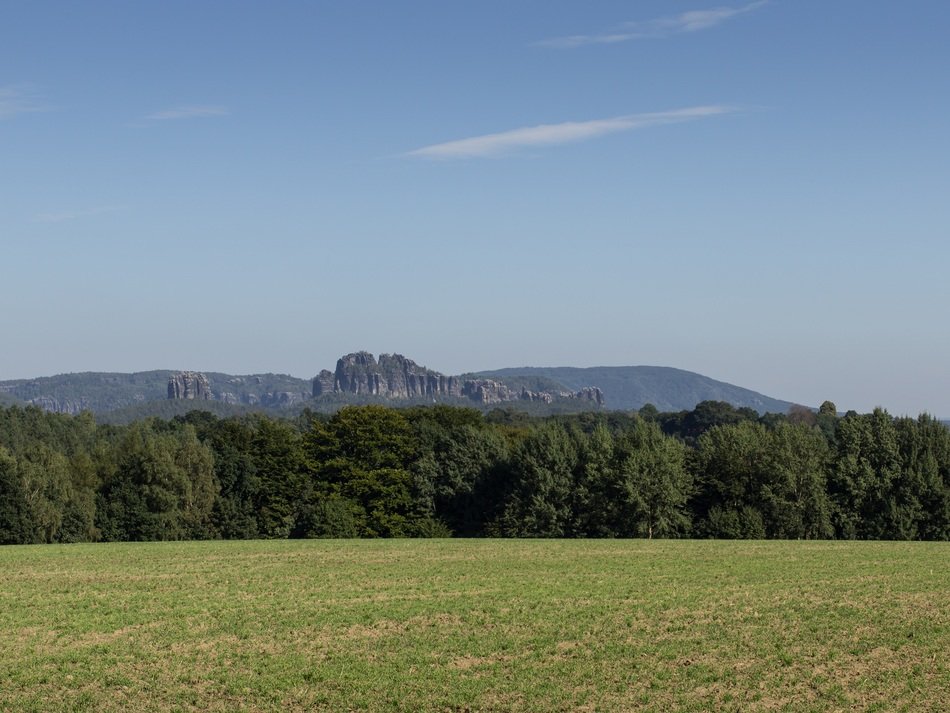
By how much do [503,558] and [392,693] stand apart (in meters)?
34.8

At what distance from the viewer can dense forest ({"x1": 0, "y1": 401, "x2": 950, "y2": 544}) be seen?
83.8 metres

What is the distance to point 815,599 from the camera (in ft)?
128

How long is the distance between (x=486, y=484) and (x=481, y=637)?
2472 inches

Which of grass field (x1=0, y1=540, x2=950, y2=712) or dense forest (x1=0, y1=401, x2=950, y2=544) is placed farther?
dense forest (x1=0, y1=401, x2=950, y2=544)

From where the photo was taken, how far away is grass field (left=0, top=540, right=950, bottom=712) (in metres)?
24.5

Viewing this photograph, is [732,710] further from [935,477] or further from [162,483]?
[162,483]

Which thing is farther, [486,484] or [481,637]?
[486,484]

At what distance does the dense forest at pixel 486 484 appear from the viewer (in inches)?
3297

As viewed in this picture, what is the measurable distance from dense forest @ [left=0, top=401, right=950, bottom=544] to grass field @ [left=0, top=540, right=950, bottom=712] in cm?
3038

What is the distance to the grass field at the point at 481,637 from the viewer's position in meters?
24.5

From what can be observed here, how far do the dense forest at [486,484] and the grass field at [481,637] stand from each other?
30375 mm

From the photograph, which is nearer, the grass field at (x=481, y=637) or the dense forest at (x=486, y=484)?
the grass field at (x=481, y=637)

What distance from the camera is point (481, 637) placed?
31031 mm

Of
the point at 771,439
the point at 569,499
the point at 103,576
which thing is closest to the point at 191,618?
the point at 103,576
